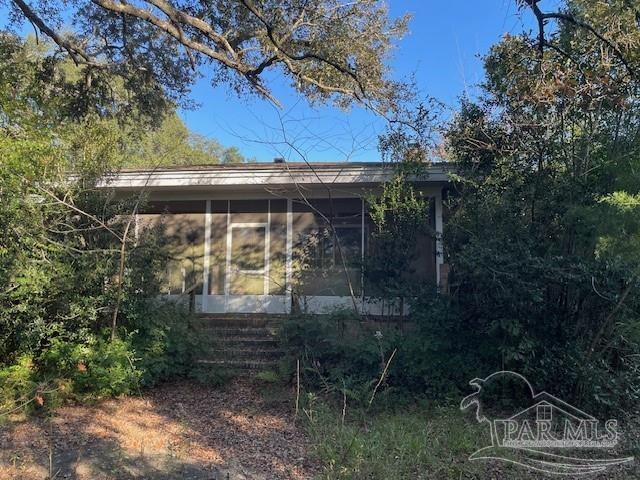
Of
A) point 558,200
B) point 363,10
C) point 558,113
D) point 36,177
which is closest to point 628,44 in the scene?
point 558,113

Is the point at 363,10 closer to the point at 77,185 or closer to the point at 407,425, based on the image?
the point at 77,185

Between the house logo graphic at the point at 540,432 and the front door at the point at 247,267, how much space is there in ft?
17.8

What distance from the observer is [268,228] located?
10.8m

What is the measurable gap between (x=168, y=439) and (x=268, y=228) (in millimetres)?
5911

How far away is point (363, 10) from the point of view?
852cm

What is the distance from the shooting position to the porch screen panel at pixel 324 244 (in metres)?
10.0

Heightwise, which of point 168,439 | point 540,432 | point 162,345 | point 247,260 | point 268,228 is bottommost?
point 168,439

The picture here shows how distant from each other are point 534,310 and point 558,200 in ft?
5.22

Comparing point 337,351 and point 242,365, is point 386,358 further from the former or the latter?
point 242,365

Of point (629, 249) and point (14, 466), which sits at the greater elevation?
point (629, 249)

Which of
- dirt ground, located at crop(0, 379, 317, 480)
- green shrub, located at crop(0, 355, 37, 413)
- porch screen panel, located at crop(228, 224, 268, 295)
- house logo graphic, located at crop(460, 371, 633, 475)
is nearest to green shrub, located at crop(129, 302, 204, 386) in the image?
dirt ground, located at crop(0, 379, 317, 480)

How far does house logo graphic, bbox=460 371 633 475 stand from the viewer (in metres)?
4.72

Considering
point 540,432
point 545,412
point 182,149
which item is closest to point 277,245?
→ point 545,412

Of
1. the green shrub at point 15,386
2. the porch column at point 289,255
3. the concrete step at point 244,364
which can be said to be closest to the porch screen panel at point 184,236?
the porch column at point 289,255
